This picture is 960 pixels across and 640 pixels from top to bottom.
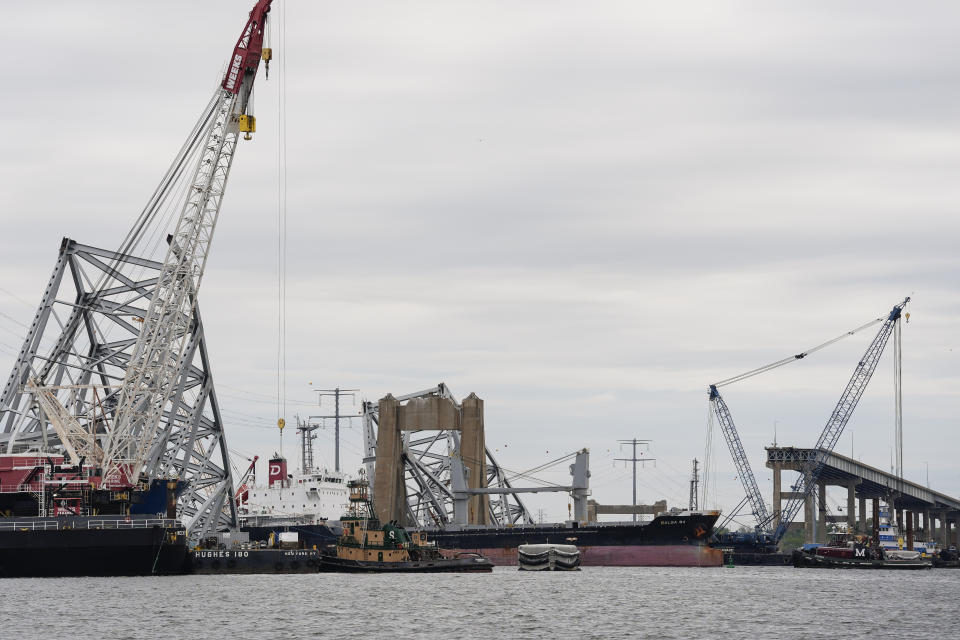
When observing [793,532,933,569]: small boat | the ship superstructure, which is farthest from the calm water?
the ship superstructure

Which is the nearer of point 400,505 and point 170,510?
point 170,510

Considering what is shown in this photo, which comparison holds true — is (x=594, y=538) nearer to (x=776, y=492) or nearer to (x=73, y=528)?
(x=776, y=492)

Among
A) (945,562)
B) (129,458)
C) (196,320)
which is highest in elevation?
(196,320)

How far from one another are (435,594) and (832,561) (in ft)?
246

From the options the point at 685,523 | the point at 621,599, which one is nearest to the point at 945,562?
the point at 685,523

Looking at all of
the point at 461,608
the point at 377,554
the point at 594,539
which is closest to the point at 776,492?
the point at 594,539

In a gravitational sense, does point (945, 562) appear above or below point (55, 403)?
below

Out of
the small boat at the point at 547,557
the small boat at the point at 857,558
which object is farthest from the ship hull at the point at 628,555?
the small boat at the point at 547,557

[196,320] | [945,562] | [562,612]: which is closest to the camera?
[562,612]

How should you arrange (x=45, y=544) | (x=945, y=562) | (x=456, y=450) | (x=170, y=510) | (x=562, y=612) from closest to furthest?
(x=562, y=612) < (x=45, y=544) < (x=170, y=510) < (x=456, y=450) < (x=945, y=562)

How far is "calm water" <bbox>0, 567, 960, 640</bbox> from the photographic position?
63812 mm

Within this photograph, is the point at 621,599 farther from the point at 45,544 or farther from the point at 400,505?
the point at 400,505

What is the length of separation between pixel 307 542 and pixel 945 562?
8338 centimetres

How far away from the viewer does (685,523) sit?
471 ft
